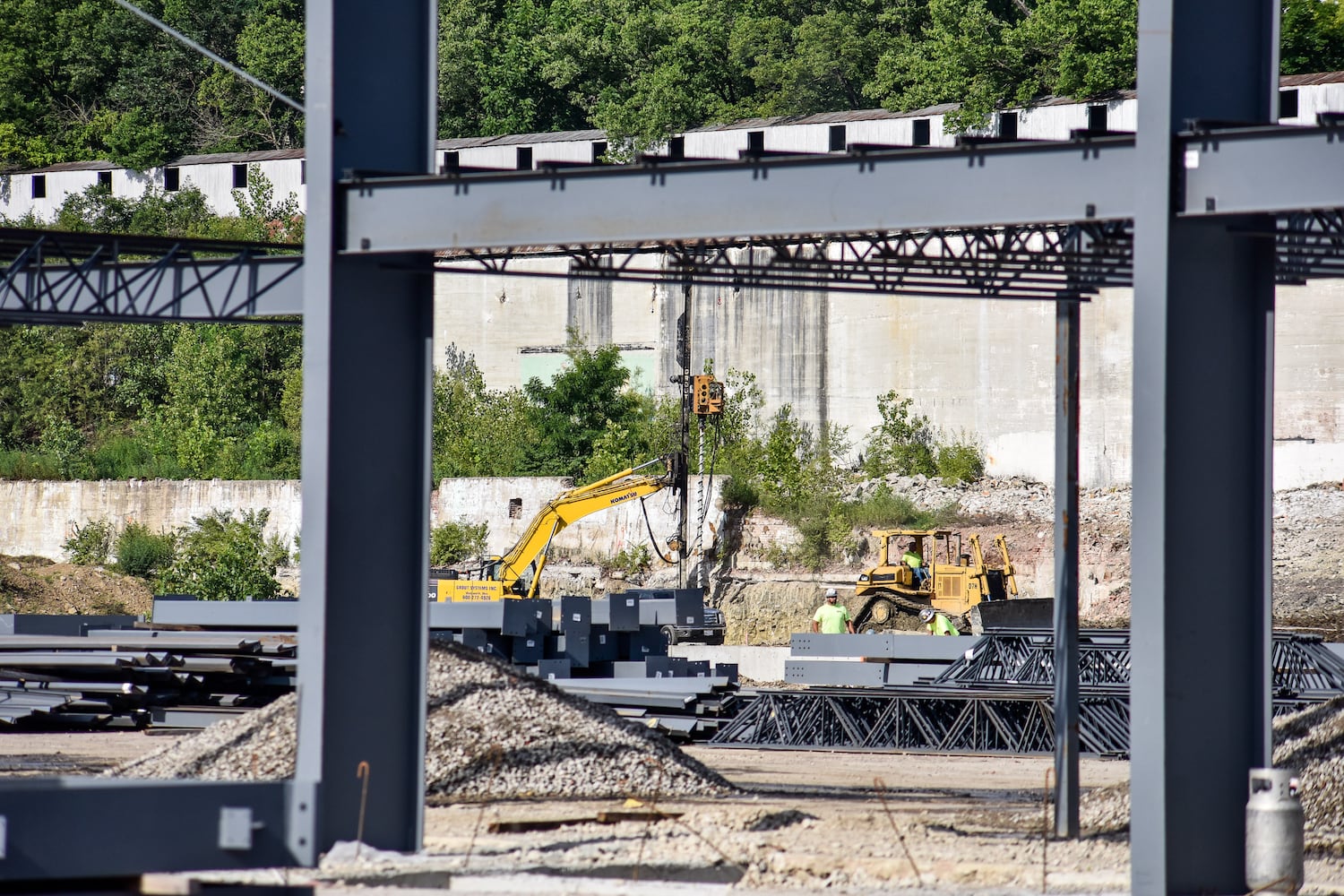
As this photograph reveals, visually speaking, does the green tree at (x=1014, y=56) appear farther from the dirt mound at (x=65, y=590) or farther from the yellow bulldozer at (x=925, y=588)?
the dirt mound at (x=65, y=590)

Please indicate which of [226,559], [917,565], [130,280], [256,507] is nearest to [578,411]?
[256,507]

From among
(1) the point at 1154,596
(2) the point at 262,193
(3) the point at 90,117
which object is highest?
(3) the point at 90,117

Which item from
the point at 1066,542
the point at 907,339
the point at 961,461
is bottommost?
the point at 1066,542

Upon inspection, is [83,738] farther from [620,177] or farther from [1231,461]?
[1231,461]

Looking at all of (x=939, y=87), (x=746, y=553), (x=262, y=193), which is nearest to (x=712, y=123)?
(x=939, y=87)

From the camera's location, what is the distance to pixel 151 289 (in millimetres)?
14320

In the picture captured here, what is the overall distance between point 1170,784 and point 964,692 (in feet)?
34.9

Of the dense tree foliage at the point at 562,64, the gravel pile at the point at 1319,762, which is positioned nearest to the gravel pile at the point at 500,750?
the gravel pile at the point at 1319,762

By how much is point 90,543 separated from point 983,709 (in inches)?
1517

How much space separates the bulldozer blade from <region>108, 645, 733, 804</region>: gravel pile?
701 inches

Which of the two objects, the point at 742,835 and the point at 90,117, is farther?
the point at 90,117

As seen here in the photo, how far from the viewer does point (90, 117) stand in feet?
269

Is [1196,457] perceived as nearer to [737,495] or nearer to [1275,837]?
[1275,837]

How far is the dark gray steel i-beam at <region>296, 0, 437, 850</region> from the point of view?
10.0 metres
